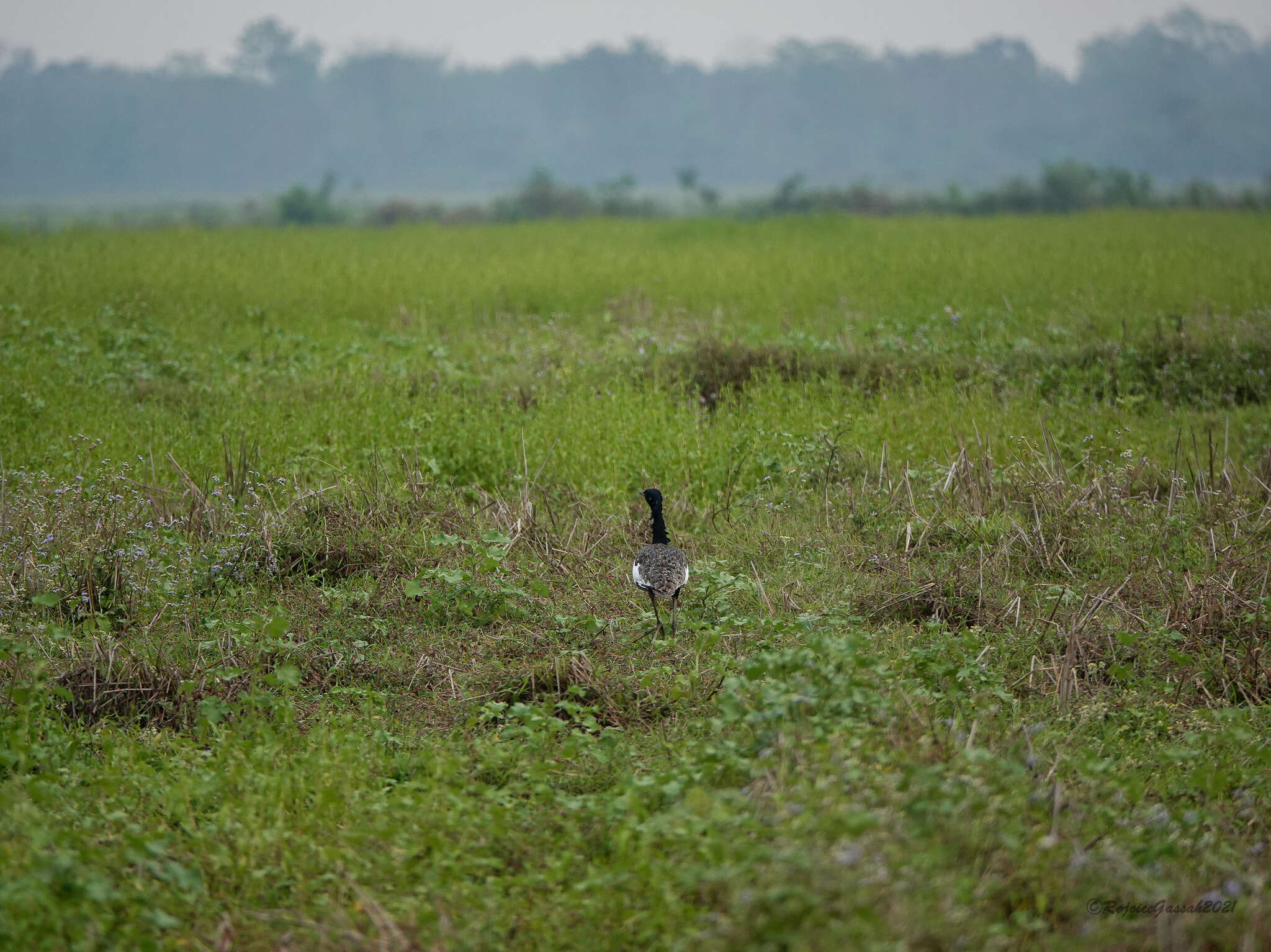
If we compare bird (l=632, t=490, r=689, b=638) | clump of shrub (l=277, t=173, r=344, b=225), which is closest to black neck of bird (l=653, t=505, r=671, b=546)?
bird (l=632, t=490, r=689, b=638)

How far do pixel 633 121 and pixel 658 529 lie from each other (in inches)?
3562

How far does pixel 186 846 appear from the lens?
347cm

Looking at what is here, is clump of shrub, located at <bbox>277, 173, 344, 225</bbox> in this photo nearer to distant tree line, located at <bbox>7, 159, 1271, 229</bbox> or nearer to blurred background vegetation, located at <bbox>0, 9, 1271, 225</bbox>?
distant tree line, located at <bbox>7, 159, 1271, 229</bbox>

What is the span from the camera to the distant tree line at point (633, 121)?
8200 centimetres

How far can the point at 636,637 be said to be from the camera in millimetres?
5203

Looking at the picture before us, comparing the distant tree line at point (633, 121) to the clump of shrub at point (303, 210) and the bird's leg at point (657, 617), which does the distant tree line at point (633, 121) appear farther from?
the bird's leg at point (657, 617)

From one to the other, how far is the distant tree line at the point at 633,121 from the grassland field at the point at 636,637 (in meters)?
75.1

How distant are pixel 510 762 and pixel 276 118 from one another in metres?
91.0

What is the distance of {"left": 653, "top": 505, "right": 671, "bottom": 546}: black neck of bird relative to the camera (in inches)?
219

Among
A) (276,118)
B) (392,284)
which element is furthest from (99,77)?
(392,284)

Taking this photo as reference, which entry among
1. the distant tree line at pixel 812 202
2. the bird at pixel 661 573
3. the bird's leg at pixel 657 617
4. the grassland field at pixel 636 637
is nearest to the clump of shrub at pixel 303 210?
the distant tree line at pixel 812 202

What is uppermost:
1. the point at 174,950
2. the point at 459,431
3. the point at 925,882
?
the point at 459,431

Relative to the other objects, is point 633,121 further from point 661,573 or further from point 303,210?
point 661,573

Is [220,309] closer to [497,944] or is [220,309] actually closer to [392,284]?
[392,284]
